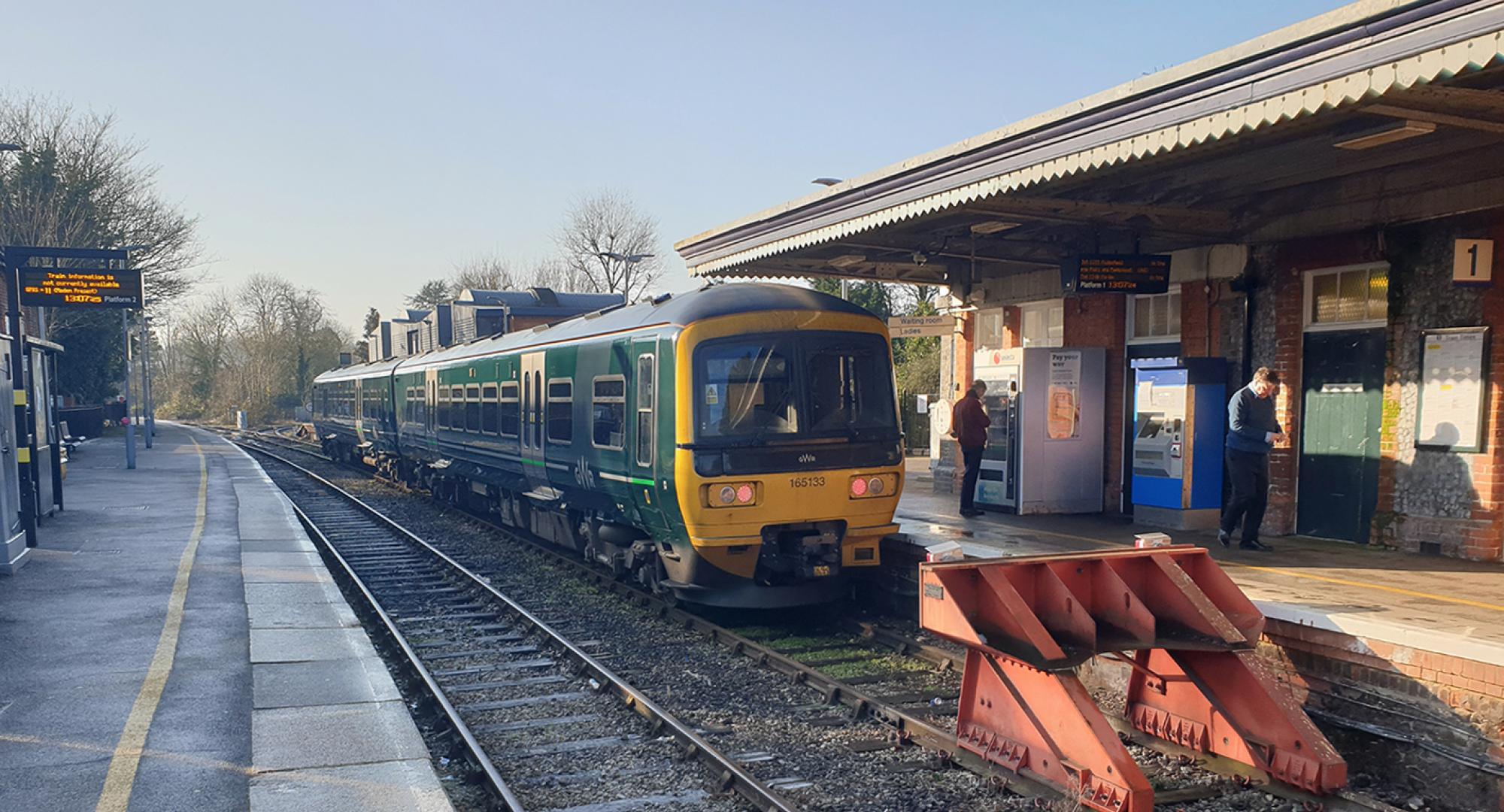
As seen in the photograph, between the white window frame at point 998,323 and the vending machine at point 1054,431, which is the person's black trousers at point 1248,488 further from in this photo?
the white window frame at point 998,323

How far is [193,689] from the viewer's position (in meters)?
6.55

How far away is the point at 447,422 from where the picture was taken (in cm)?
1673

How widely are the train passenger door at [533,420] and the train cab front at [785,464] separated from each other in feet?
10.9

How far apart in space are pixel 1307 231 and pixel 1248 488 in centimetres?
239

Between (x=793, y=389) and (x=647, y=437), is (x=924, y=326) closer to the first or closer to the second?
(x=793, y=389)

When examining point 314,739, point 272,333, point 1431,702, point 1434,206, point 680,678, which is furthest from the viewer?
point 272,333

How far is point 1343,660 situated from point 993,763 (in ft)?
6.77

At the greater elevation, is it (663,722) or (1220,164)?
(1220,164)

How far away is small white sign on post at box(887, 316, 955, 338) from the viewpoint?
13.4 m

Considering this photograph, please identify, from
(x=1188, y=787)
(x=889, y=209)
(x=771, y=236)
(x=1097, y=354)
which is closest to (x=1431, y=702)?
(x=1188, y=787)

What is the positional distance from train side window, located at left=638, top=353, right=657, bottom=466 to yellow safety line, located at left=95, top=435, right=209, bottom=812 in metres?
3.80

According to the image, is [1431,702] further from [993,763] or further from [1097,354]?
[1097,354]

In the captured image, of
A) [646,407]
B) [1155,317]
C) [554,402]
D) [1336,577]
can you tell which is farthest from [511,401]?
[1336,577]

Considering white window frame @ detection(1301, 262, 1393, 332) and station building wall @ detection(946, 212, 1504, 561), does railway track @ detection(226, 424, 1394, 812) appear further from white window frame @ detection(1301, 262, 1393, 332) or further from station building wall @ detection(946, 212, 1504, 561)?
white window frame @ detection(1301, 262, 1393, 332)
